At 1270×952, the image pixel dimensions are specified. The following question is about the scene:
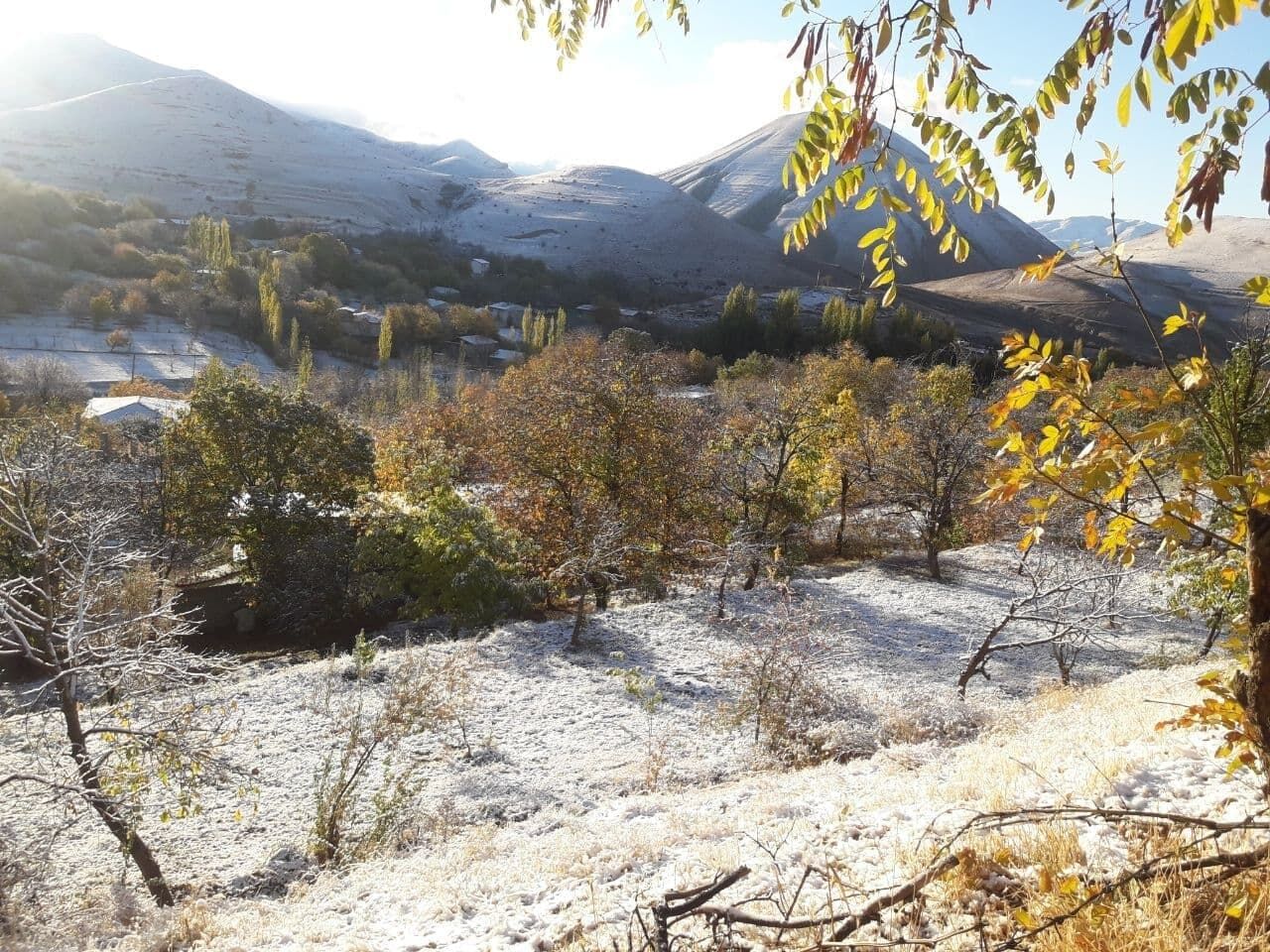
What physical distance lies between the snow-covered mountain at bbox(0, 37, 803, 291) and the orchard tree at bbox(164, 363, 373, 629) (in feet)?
304

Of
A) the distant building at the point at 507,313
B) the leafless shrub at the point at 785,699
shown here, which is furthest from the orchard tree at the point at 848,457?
the distant building at the point at 507,313

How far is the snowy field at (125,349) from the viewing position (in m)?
46.9

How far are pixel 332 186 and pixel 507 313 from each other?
227ft

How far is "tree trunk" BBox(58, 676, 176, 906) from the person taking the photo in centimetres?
557

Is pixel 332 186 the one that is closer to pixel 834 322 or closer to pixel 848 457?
pixel 834 322

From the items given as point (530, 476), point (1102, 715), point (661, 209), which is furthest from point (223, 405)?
point (661, 209)

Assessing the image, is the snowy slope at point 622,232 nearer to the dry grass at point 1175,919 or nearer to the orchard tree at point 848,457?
the orchard tree at point 848,457

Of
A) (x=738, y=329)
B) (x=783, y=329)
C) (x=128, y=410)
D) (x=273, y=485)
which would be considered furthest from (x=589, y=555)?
(x=783, y=329)

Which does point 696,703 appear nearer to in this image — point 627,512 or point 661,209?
point 627,512

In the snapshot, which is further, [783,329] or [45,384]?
[783,329]

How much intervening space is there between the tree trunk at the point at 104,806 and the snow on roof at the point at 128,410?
2534 cm

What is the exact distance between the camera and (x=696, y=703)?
36.6ft

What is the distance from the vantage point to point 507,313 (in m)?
79.6

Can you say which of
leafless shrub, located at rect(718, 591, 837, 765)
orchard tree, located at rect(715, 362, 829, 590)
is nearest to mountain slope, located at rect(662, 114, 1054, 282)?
orchard tree, located at rect(715, 362, 829, 590)
